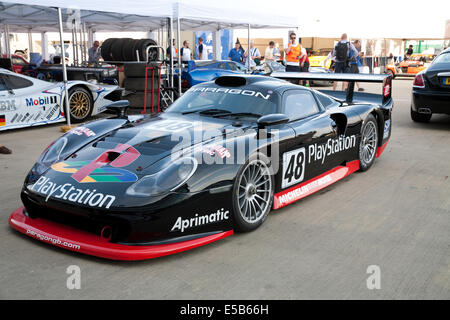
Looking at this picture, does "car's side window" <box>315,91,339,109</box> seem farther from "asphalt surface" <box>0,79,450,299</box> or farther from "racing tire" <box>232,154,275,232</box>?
"racing tire" <box>232,154,275,232</box>

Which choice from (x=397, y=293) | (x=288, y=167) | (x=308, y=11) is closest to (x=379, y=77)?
(x=288, y=167)

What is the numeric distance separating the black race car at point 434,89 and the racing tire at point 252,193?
18.3 feet

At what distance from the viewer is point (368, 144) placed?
5598 mm

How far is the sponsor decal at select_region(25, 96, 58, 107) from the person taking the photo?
7949 mm

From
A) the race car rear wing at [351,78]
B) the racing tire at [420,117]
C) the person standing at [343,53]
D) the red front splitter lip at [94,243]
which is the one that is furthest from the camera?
the person standing at [343,53]

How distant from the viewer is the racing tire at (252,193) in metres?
3.41

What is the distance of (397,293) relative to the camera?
2.69m

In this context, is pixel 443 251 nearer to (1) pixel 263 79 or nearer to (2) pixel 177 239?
(2) pixel 177 239

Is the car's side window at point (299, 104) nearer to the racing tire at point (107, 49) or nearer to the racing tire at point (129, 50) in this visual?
the racing tire at point (129, 50)

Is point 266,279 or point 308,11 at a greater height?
point 308,11

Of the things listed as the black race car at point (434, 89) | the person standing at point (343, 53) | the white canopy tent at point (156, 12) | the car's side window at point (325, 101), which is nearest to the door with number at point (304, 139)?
the car's side window at point (325, 101)

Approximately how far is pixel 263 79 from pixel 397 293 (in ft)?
8.56

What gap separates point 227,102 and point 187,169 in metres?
1.39

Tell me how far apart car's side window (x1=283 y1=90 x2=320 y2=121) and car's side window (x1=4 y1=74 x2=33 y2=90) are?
5.40 metres
